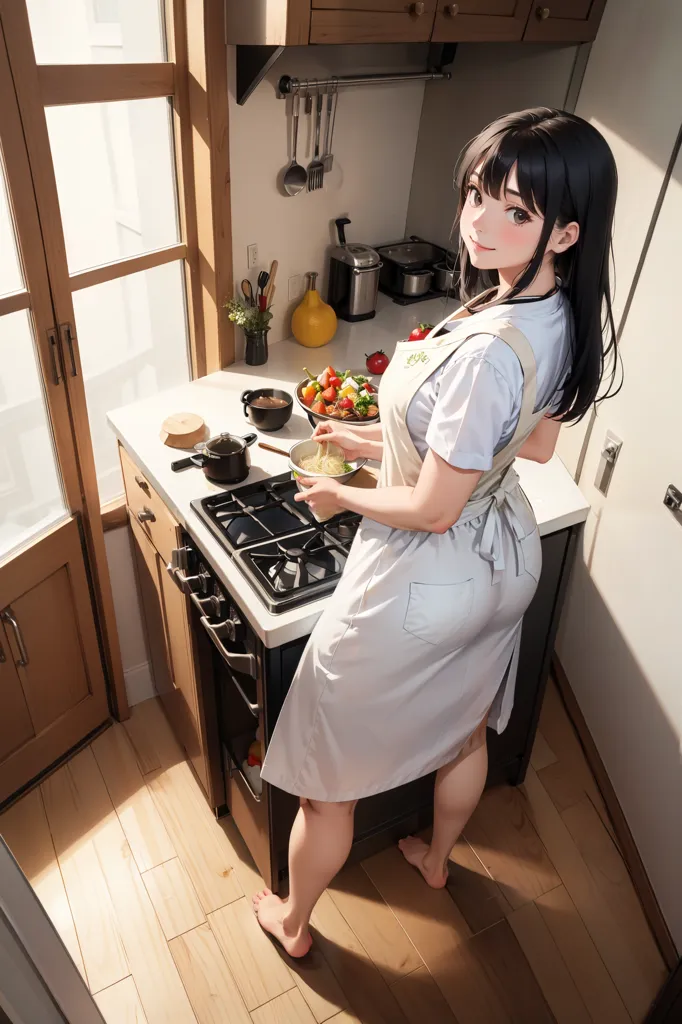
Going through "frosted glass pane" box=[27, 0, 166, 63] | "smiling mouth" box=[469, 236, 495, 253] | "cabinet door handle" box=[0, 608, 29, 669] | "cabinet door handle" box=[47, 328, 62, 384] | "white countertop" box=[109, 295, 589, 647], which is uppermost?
"frosted glass pane" box=[27, 0, 166, 63]

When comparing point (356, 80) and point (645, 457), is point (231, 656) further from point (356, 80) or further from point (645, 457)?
point (356, 80)

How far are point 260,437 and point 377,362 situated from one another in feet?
1.39

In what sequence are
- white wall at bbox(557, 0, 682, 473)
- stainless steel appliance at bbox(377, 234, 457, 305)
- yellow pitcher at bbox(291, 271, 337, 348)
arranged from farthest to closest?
stainless steel appliance at bbox(377, 234, 457, 305) → yellow pitcher at bbox(291, 271, 337, 348) → white wall at bbox(557, 0, 682, 473)

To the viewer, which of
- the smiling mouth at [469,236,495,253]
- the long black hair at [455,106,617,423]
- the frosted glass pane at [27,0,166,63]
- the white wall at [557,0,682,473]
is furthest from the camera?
the white wall at [557,0,682,473]

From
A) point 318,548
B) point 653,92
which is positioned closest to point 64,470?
point 318,548

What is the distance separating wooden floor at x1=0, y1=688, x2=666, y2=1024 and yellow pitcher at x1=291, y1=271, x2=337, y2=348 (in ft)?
4.18

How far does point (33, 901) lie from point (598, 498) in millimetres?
1608

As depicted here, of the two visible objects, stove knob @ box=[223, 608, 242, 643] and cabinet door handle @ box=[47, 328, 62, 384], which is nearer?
stove knob @ box=[223, 608, 242, 643]

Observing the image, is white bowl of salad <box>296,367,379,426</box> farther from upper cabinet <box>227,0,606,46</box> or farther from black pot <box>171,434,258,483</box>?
upper cabinet <box>227,0,606,46</box>

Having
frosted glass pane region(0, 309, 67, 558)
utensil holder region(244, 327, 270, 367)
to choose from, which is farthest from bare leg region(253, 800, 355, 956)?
utensil holder region(244, 327, 270, 367)

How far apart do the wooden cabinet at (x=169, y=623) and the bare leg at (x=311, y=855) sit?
1.28 feet

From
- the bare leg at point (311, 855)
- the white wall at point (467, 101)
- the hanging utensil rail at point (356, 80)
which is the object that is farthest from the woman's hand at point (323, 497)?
the white wall at point (467, 101)

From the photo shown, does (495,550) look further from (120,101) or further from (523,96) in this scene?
(523,96)

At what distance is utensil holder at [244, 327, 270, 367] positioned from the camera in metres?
2.04
